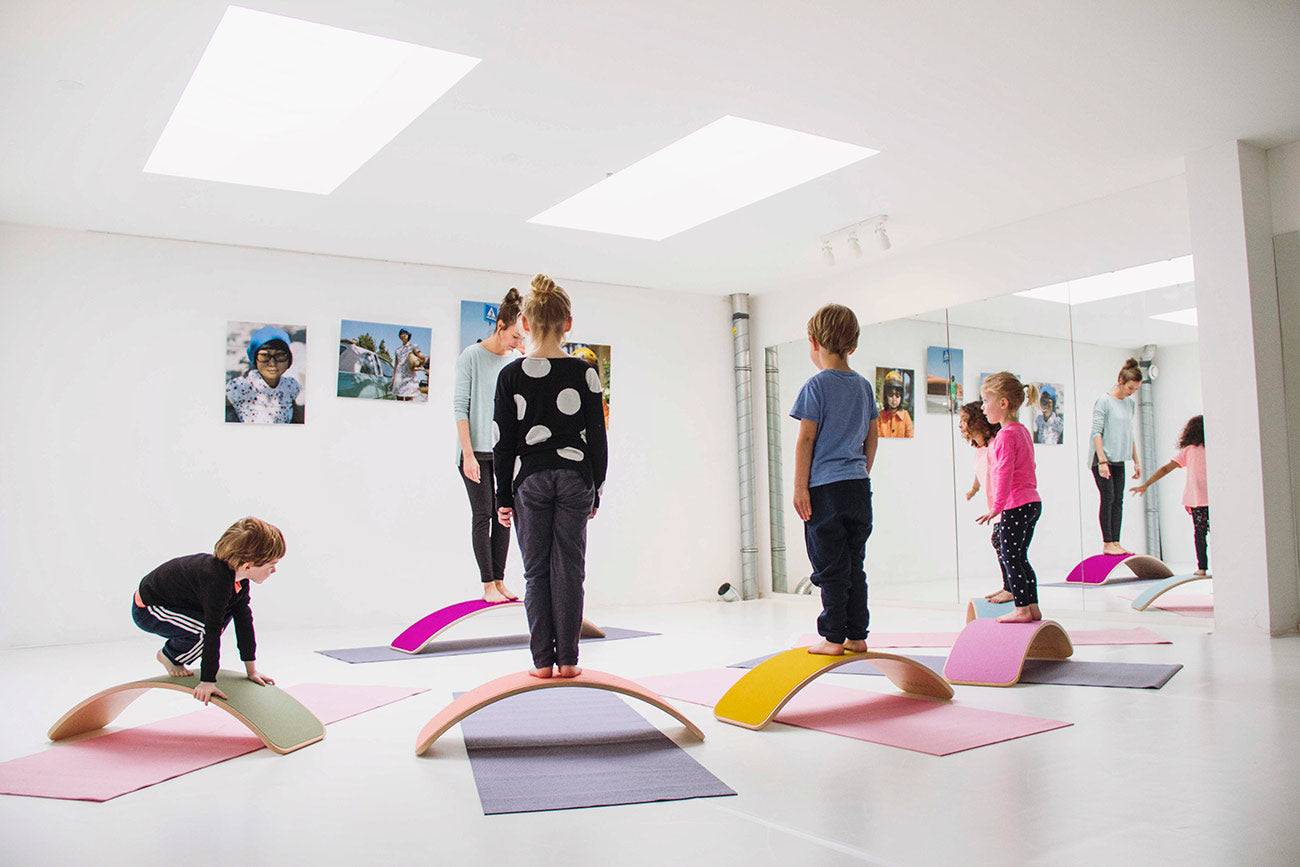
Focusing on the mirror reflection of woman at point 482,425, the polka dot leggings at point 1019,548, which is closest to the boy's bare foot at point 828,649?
the polka dot leggings at point 1019,548

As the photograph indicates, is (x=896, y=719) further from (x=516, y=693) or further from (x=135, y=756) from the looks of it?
(x=135, y=756)

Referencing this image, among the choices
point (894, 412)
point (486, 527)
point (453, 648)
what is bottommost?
point (453, 648)

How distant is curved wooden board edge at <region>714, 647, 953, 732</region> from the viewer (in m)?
3.41

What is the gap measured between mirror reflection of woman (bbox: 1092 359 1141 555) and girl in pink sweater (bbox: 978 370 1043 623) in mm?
1895

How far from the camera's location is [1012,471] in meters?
4.90

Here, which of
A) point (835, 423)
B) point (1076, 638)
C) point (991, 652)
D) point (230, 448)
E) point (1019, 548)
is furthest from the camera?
point (230, 448)

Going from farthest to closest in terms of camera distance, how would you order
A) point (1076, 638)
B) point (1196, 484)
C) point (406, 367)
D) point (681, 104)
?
point (406, 367) < point (1196, 484) < point (1076, 638) < point (681, 104)

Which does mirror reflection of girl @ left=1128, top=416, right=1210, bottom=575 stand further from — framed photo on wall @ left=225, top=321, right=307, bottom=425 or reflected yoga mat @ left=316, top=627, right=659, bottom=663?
framed photo on wall @ left=225, top=321, right=307, bottom=425

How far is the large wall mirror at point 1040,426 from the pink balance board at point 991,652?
1.91 m

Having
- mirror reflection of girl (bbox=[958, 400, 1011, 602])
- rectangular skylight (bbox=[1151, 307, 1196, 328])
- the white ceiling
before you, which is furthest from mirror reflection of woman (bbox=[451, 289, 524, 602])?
rectangular skylight (bbox=[1151, 307, 1196, 328])

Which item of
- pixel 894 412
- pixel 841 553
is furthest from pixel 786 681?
pixel 894 412

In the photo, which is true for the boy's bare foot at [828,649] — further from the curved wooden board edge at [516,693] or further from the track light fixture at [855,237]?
the track light fixture at [855,237]

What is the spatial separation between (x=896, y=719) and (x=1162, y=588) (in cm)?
377

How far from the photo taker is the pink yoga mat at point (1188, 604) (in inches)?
243
